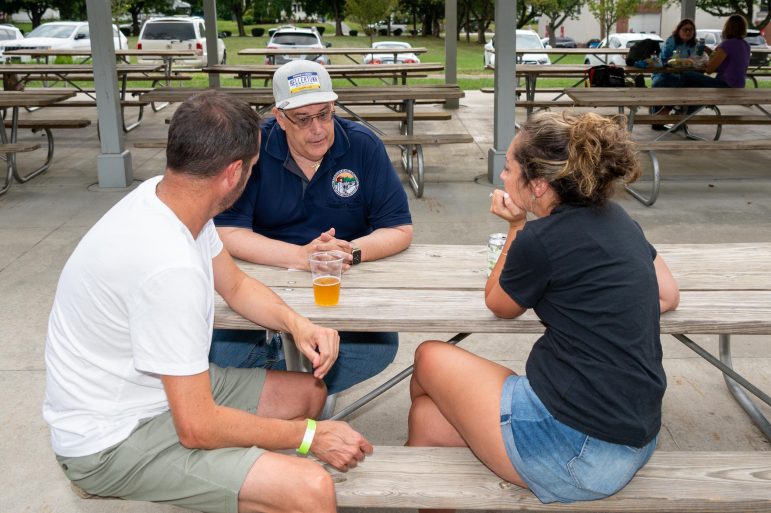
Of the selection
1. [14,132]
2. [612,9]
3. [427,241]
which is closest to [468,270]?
[427,241]

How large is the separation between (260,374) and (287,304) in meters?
0.24

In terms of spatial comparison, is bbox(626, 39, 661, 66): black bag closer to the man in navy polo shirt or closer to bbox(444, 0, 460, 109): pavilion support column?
bbox(444, 0, 460, 109): pavilion support column

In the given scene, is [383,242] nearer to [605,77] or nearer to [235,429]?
[235,429]

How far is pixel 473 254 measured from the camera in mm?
2891

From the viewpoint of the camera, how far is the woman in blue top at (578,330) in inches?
75.2

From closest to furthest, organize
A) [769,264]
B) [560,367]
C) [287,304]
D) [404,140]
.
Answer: [560,367] → [287,304] → [769,264] → [404,140]

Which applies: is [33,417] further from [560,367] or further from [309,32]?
[309,32]

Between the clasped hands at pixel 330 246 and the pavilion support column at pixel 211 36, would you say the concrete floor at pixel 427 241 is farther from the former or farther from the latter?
the pavilion support column at pixel 211 36

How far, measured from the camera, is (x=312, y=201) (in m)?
2.90

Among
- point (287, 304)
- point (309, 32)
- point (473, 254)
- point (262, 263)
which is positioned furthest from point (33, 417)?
point (309, 32)

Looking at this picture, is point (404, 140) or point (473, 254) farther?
point (404, 140)

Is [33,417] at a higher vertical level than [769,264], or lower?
lower

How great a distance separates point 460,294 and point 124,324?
1.07 m

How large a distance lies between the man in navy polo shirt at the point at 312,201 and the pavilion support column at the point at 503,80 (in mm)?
4523
